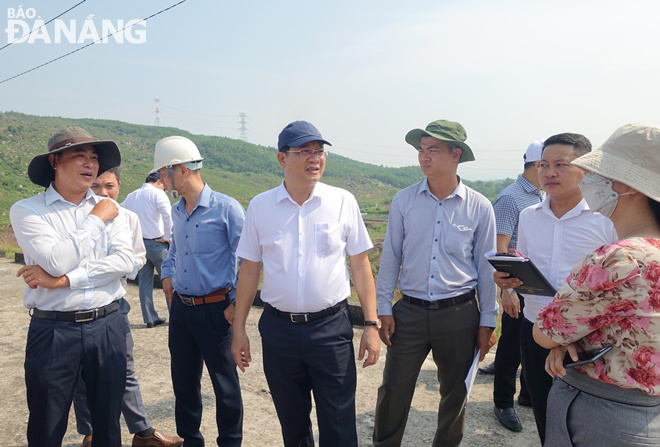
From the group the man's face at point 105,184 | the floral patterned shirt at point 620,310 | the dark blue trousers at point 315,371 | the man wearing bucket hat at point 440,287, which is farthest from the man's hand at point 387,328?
the man's face at point 105,184

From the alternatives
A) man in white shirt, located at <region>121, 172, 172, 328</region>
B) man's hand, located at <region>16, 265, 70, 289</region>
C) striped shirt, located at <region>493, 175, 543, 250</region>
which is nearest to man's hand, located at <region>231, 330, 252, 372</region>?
man's hand, located at <region>16, 265, 70, 289</region>

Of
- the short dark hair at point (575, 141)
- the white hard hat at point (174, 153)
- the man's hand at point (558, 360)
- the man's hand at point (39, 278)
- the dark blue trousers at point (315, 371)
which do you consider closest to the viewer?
the man's hand at point (558, 360)

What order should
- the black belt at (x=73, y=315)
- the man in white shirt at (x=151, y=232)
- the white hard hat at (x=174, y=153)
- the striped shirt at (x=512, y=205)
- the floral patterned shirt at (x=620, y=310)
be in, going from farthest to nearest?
the man in white shirt at (x=151, y=232) → the striped shirt at (x=512, y=205) → the white hard hat at (x=174, y=153) → the black belt at (x=73, y=315) → the floral patterned shirt at (x=620, y=310)

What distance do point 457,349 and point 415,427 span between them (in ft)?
3.42

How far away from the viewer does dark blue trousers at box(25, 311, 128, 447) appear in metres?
2.60

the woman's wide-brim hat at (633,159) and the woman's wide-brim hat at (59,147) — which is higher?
the woman's wide-brim hat at (59,147)

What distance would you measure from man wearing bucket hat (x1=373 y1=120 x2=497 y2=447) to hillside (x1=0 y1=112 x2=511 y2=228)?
128 ft

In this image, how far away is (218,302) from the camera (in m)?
3.32

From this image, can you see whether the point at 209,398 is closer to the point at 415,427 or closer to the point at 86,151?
the point at 415,427

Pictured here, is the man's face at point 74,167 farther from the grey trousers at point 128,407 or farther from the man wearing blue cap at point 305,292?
the grey trousers at point 128,407

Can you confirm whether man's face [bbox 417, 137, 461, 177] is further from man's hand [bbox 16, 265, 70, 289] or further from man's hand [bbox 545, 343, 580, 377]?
man's hand [bbox 16, 265, 70, 289]

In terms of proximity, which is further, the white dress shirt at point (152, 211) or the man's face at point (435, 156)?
the white dress shirt at point (152, 211)

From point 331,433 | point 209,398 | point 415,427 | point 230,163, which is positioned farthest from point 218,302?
point 230,163

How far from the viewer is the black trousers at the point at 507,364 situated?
380 cm
